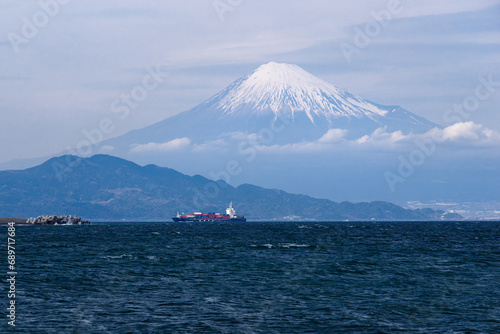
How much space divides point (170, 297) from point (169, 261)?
101ft

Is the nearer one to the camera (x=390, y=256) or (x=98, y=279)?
(x=98, y=279)

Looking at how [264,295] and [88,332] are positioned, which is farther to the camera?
[264,295]

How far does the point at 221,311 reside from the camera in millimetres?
45031

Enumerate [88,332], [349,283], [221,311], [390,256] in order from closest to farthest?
1. [88,332]
2. [221,311]
3. [349,283]
4. [390,256]

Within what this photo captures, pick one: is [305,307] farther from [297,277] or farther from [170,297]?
[297,277]

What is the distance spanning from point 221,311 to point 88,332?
33.2 ft

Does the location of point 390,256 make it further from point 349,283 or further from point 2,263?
point 2,263

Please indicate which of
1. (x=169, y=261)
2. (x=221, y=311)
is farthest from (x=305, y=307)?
(x=169, y=261)

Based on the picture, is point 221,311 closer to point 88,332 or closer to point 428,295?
point 88,332

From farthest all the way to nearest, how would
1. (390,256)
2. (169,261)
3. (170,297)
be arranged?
(390,256), (169,261), (170,297)

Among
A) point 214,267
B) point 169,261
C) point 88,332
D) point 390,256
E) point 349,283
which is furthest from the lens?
point 390,256

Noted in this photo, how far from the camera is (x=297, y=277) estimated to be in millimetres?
64625

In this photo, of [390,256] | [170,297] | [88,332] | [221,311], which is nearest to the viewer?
[88,332]

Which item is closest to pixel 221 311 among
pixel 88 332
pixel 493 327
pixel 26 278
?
pixel 88 332
